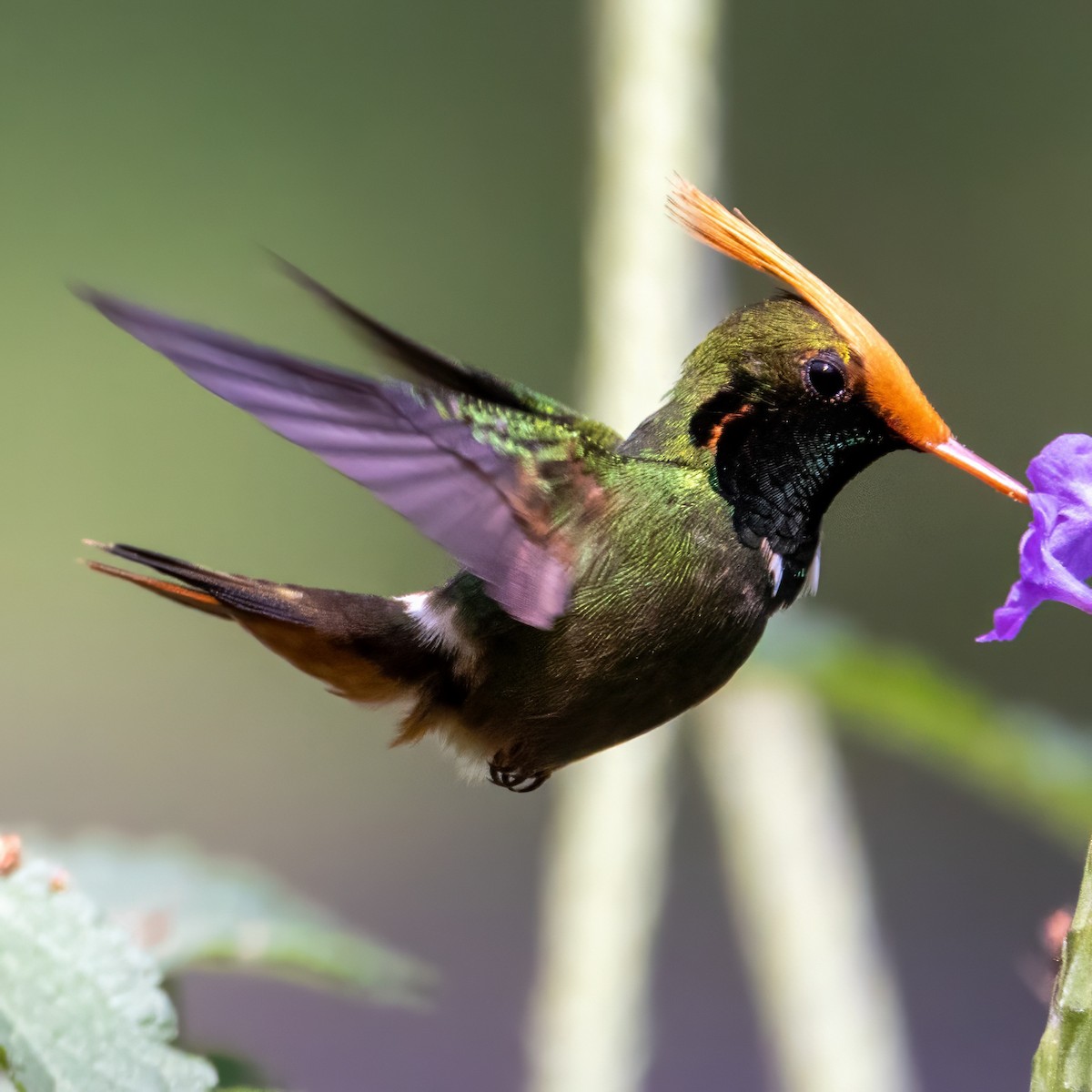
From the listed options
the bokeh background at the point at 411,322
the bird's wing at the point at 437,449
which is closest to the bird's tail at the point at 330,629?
the bird's wing at the point at 437,449

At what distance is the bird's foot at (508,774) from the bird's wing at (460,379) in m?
0.22

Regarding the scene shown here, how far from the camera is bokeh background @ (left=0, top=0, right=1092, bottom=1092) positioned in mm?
4180

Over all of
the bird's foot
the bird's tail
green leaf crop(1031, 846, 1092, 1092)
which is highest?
the bird's tail

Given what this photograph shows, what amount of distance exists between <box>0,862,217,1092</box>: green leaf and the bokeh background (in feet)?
10.6

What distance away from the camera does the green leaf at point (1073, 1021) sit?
2.23 feet

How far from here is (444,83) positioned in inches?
174

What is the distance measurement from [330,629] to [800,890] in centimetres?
81

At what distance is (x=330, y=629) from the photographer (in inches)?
39.3

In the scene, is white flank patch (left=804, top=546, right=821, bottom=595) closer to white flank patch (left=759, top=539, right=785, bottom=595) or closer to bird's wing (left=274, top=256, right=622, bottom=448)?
white flank patch (left=759, top=539, right=785, bottom=595)

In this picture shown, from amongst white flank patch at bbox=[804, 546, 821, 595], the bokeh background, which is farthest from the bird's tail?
the bokeh background

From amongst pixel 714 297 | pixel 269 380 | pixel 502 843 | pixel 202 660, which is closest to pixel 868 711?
pixel 714 297

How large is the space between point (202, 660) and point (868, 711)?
355cm

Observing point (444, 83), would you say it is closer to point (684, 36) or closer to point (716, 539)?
point (684, 36)

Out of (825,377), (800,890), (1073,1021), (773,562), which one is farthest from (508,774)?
(800,890)
